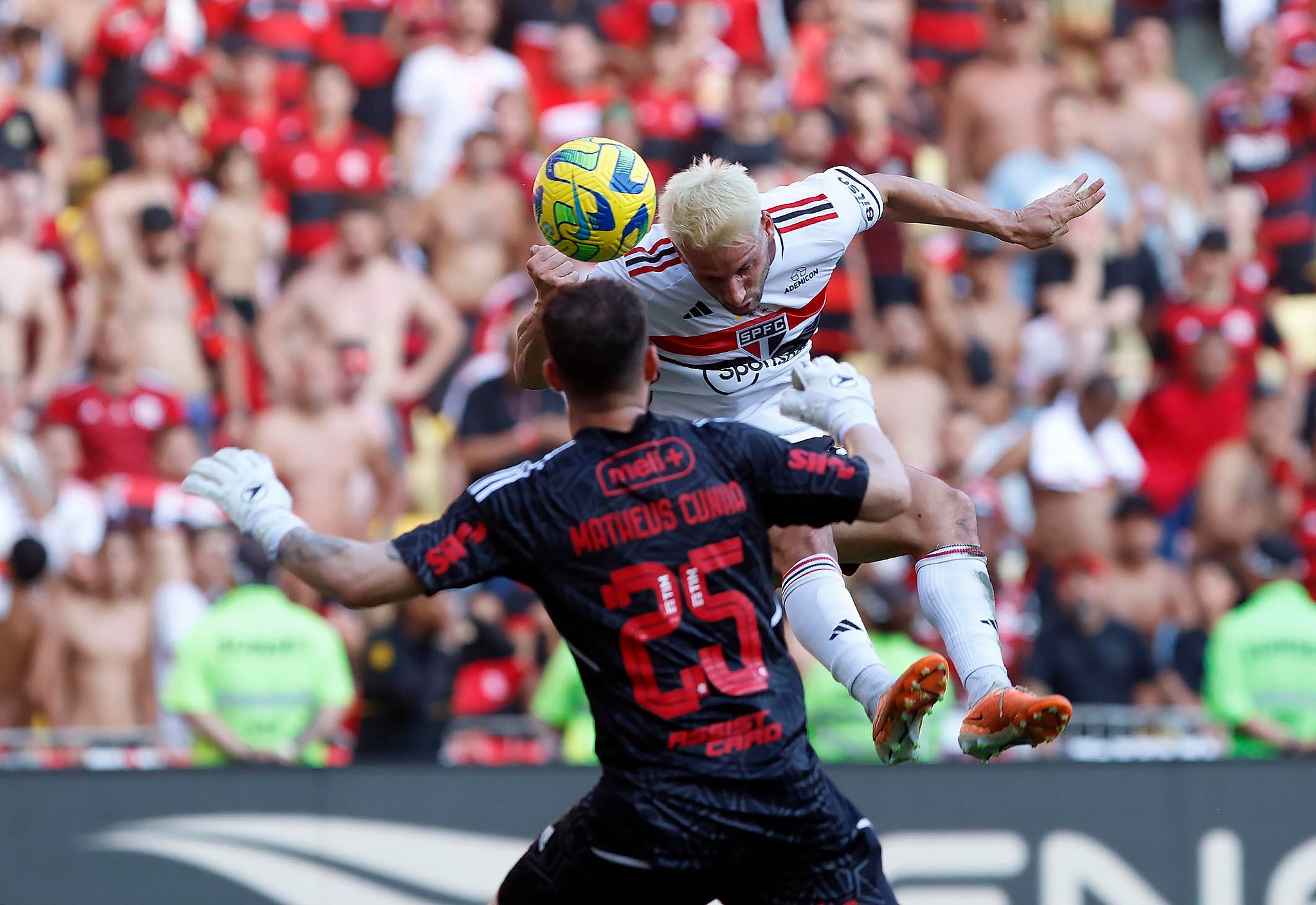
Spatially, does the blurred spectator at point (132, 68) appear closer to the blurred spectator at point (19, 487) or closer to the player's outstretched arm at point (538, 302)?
the blurred spectator at point (19, 487)

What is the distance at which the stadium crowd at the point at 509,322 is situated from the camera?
10352 millimetres

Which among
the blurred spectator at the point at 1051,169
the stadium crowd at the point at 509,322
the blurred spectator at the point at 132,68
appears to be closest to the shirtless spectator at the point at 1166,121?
the stadium crowd at the point at 509,322

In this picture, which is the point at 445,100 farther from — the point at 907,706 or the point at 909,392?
the point at 907,706

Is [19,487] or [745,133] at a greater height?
[745,133]

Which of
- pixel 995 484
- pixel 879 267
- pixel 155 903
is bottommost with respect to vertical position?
pixel 155 903

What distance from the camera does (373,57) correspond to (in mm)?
13836

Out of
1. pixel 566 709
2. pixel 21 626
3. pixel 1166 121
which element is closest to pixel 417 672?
pixel 566 709

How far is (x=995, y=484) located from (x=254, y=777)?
5.41 m

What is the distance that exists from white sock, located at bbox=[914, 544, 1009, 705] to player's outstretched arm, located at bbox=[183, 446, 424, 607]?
2124 millimetres

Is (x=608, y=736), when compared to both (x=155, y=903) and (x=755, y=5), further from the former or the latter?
(x=755, y=5)

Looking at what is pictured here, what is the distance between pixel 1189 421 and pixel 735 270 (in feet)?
23.4

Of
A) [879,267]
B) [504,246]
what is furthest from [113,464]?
[879,267]

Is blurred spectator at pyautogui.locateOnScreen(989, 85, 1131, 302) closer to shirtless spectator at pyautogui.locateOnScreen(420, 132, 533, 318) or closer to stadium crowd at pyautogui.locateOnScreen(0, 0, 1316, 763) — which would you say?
stadium crowd at pyautogui.locateOnScreen(0, 0, 1316, 763)

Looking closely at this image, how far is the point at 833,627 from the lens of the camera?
6.44m
